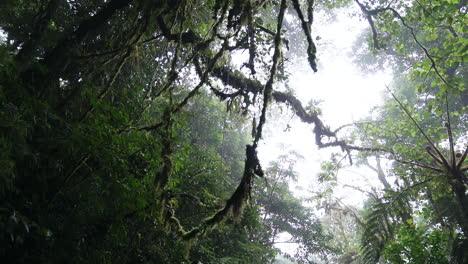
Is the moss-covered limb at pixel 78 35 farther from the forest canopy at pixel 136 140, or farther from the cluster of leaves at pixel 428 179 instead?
the cluster of leaves at pixel 428 179

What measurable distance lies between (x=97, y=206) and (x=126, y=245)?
A: 755 mm

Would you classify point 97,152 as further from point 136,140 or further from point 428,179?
point 428,179

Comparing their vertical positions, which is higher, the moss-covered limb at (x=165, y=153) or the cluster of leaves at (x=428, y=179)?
the cluster of leaves at (x=428, y=179)

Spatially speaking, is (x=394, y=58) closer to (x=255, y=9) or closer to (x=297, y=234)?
(x=297, y=234)

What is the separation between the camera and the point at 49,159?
245cm

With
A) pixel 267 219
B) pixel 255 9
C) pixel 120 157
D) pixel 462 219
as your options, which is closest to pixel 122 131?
pixel 120 157

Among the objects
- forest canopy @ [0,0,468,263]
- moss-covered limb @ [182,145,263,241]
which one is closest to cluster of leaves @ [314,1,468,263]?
forest canopy @ [0,0,468,263]

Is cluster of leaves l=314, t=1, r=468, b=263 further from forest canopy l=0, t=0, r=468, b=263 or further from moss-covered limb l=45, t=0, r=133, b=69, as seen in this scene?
moss-covered limb l=45, t=0, r=133, b=69

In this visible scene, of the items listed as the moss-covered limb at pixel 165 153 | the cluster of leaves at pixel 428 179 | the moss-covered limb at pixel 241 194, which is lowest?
the moss-covered limb at pixel 241 194

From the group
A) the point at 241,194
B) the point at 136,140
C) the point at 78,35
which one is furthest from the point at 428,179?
the point at 78,35

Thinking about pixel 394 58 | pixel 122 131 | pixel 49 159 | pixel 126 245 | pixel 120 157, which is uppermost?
pixel 394 58

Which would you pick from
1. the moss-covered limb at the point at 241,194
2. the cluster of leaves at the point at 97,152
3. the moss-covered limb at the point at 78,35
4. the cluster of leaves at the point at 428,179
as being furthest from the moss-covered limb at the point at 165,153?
the cluster of leaves at the point at 428,179

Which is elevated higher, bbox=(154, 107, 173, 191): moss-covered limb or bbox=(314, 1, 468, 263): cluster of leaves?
bbox=(314, 1, 468, 263): cluster of leaves

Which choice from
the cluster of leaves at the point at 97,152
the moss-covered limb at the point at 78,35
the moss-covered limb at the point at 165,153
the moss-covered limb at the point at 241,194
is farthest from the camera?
the moss-covered limb at the point at 78,35
